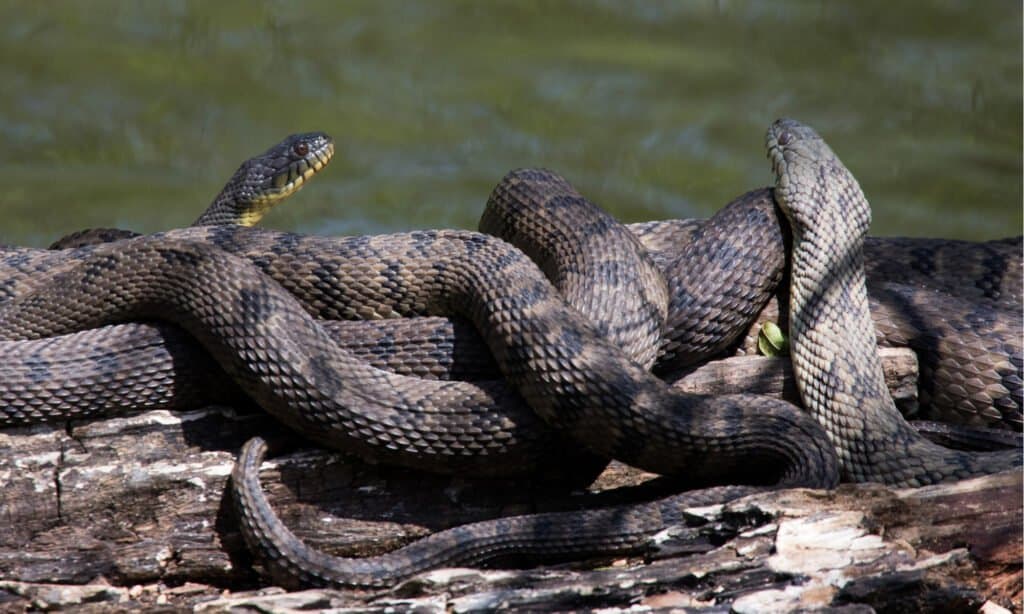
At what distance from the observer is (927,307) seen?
6812mm

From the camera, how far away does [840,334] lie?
6.45m

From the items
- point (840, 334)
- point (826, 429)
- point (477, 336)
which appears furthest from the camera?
point (840, 334)

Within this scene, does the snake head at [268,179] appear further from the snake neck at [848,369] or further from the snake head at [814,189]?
the snake neck at [848,369]

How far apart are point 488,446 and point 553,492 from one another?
1.44 feet

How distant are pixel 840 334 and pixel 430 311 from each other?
2.03 m

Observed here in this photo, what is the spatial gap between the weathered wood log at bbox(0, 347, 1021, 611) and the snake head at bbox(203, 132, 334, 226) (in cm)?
329

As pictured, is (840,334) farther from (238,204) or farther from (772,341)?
(238,204)

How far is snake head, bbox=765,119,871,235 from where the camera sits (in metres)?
6.81

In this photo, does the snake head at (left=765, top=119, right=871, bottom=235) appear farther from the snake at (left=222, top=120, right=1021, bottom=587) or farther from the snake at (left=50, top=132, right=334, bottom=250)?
the snake at (left=50, top=132, right=334, bottom=250)

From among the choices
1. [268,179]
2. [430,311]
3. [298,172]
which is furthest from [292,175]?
[430,311]

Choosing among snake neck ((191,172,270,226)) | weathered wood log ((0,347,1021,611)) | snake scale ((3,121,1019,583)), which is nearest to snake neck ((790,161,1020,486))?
snake scale ((3,121,1019,583))

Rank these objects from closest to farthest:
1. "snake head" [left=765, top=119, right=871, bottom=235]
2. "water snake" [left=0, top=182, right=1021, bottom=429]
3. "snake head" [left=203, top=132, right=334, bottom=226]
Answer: "water snake" [left=0, top=182, right=1021, bottom=429], "snake head" [left=765, top=119, right=871, bottom=235], "snake head" [left=203, top=132, right=334, bottom=226]

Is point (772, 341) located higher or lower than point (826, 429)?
higher

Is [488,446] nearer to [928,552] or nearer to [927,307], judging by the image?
[928,552]
